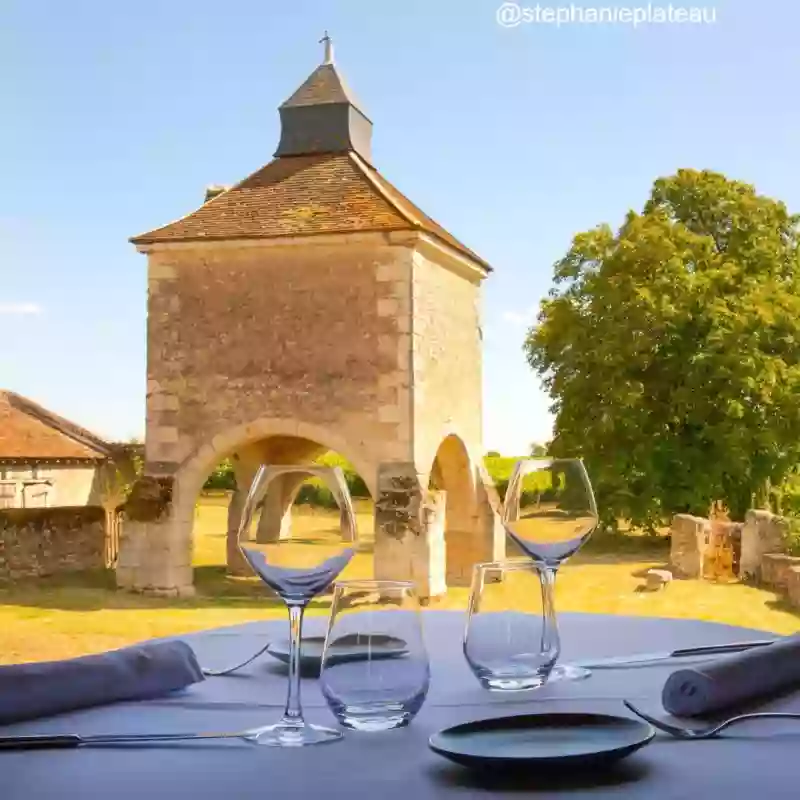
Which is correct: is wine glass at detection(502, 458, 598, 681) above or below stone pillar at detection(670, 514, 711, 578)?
above

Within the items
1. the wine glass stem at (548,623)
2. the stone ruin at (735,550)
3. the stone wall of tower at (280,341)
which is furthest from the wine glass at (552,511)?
the stone ruin at (735,550)

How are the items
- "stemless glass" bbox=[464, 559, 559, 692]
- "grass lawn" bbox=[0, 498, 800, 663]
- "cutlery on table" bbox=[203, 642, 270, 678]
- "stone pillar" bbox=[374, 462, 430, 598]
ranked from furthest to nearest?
"stone pillar" bbox=[374, 462, 430, 598] < "grass lawn" bbox=[0, 498, 800, 663] < "cutlery on table" bbox=[203, 642, 270, 678] < "stemless glass" bbox=[464, 559, 559, 692]

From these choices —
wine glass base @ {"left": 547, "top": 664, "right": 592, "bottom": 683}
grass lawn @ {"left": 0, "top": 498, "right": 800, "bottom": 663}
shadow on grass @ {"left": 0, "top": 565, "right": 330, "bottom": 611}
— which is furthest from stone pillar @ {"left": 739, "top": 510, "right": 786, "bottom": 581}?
wine glass base @ {"left": 547, "top": 664, "right": 592, "bottom": 683}

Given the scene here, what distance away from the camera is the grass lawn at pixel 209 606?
4.89m

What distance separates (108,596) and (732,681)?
5.33m

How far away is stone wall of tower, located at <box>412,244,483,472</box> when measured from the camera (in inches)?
218

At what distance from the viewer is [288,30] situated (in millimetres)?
6223

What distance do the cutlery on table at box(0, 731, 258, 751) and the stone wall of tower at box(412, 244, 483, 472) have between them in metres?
4.70

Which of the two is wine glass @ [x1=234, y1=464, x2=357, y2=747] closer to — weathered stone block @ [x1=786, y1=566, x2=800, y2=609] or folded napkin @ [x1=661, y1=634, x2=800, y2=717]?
folded napkin @ [x1=661, y1=634, x2=800, y2=717]

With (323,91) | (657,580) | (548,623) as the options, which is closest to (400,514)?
(657,580)

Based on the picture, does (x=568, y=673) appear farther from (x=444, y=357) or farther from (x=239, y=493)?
(x=239, y=493)

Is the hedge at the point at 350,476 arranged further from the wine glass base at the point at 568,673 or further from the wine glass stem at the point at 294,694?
the wine glass stem at the point at 294,694

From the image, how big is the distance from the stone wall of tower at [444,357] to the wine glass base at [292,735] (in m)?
4.69

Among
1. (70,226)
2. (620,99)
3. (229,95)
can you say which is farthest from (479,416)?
(70,226)
